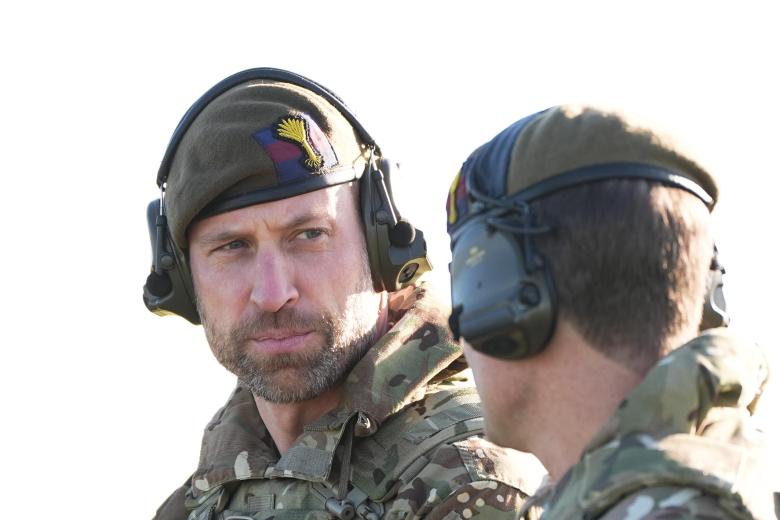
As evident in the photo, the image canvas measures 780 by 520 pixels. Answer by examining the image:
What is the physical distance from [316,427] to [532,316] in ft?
6.32

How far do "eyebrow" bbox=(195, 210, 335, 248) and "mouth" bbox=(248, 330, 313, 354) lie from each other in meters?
0.37

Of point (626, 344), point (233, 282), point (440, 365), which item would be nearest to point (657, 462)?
point (626, 344)

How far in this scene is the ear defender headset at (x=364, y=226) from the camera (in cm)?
462

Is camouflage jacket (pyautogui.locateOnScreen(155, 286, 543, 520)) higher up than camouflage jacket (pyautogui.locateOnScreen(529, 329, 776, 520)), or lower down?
lower down

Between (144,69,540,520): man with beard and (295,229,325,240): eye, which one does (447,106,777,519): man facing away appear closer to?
(144,69,540,520): man with beard

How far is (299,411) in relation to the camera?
15.3 feet

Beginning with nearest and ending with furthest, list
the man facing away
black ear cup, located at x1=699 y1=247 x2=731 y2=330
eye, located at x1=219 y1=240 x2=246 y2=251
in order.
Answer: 1. the man facing away
2. black ear cup, located at x1=699 y1=247 x2=731 y2=330
3. eye, located at x1=219 y1=240 x2=246 y2=251

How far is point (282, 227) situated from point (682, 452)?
230 centimetres

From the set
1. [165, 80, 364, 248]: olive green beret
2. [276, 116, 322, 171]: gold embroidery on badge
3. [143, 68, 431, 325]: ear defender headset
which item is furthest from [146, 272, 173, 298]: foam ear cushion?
[276, 116, 322, 171]: gold embroidery on badge

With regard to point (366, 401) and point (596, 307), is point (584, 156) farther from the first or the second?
point (366, 401)

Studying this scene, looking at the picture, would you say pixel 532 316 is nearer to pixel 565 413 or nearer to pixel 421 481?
pixel 565 413

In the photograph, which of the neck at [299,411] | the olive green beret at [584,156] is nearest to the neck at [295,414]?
the neck at [299,411]

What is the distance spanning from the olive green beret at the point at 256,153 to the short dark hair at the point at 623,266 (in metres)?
1.96

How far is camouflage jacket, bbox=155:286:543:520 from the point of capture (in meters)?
3.96
